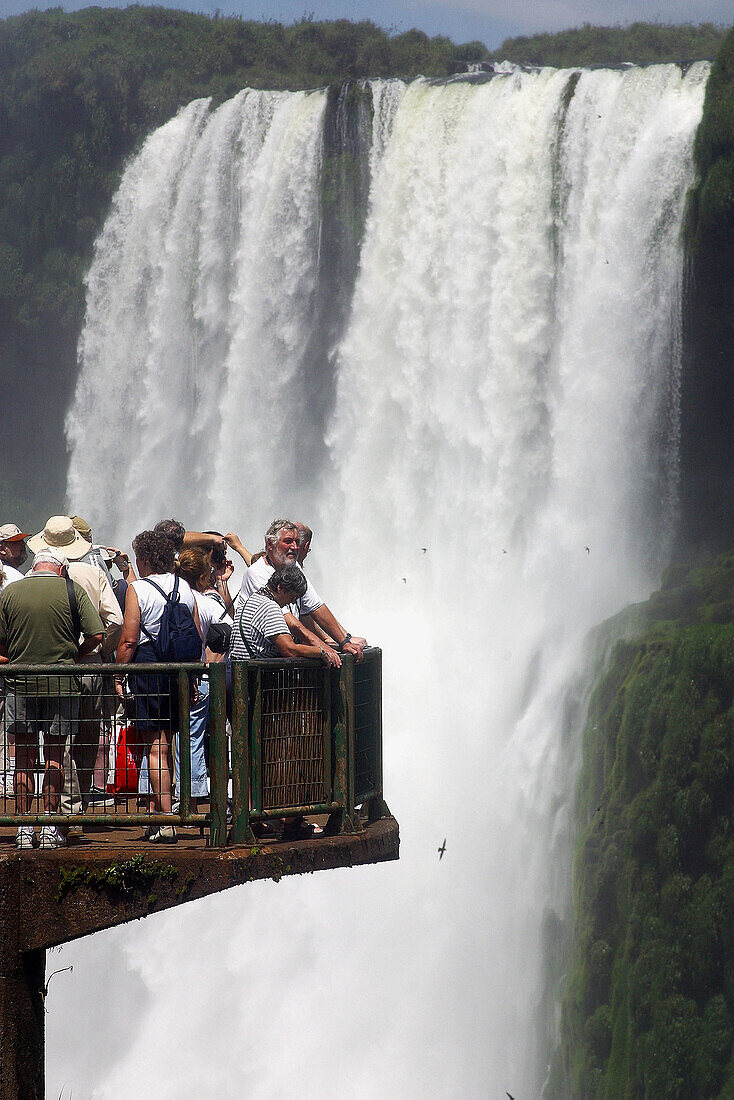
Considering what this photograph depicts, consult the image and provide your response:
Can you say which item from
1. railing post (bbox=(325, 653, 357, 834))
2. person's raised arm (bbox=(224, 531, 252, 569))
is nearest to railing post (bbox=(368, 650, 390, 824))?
railing post (bbox=(325, 653, 357, 834))

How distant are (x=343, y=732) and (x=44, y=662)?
1.46 m

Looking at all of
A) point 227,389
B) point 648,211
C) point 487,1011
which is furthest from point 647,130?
point 487,1011

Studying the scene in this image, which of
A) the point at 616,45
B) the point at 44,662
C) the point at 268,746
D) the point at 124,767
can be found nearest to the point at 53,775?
the point at 124,767

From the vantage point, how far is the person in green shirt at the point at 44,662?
5930mm

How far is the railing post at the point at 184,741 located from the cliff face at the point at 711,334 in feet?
44.6

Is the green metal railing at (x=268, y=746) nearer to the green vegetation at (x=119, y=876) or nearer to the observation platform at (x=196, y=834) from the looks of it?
the observation platform at (x=196, y=834)

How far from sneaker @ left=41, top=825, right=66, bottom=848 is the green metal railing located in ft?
0.52

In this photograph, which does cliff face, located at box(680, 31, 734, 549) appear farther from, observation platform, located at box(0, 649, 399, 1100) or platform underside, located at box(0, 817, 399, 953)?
platform underside, located at box(0, 817, 399, 953)

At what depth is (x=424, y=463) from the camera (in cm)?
2223

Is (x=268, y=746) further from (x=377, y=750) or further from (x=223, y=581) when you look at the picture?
(x=223, y=581)

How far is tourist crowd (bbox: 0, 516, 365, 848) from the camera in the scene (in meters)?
5.96

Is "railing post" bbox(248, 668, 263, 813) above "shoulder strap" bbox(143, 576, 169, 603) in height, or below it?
below

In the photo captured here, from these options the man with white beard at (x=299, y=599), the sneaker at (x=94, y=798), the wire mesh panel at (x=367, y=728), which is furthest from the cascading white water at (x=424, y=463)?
the sneaker at (x=94, y=798)

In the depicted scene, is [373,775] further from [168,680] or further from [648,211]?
[648,211]
